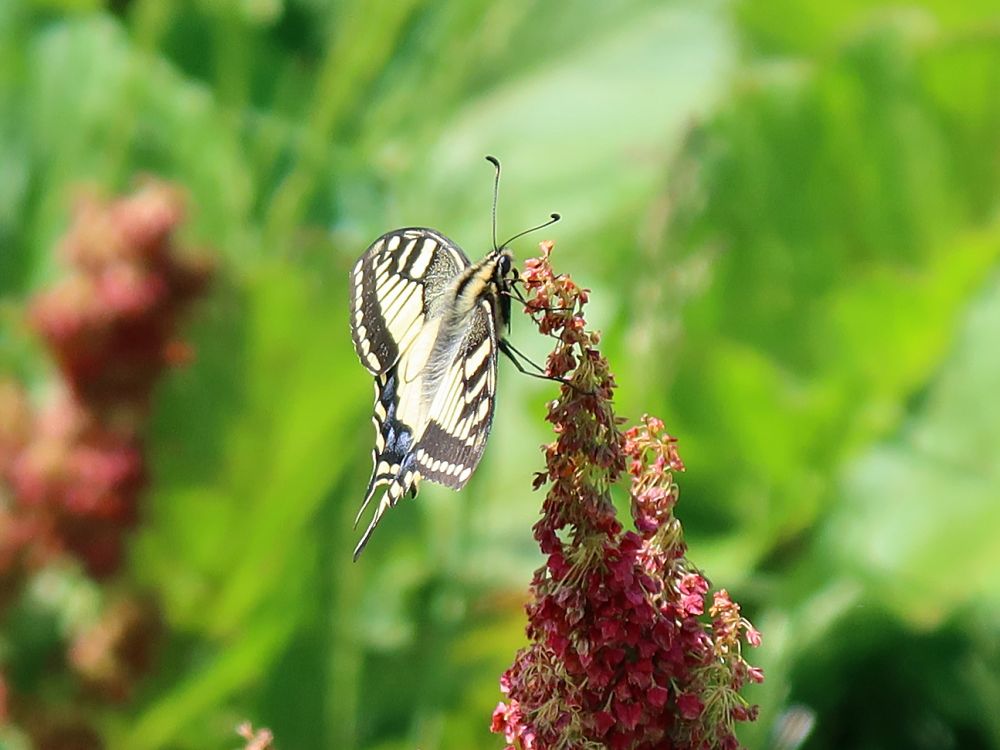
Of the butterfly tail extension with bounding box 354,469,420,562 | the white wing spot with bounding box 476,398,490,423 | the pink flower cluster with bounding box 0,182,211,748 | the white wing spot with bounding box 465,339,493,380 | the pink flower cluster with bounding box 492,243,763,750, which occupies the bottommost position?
the pink flower cluster with bounding box 492,243,763,750

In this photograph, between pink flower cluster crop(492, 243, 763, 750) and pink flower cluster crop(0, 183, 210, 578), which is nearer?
pink flower cluster crop(492, 243, 763, 750)

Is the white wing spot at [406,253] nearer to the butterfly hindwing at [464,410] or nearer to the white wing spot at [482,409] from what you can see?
the butterfly hindwing at [464,410]

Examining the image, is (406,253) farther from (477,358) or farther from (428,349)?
(477,358)

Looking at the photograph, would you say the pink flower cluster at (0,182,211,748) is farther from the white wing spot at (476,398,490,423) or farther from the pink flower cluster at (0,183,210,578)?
the white wing spot at (476,398,490,423)

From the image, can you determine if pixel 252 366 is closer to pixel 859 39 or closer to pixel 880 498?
pixel 880 498

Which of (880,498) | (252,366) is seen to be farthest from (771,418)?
(252,366)

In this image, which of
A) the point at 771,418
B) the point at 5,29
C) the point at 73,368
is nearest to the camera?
the point at 73,368

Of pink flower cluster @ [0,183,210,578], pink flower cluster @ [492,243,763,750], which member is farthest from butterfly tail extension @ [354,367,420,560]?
pink flower cluster @ [0,183,210,578]

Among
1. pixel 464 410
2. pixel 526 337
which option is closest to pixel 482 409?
pixel 464 410
